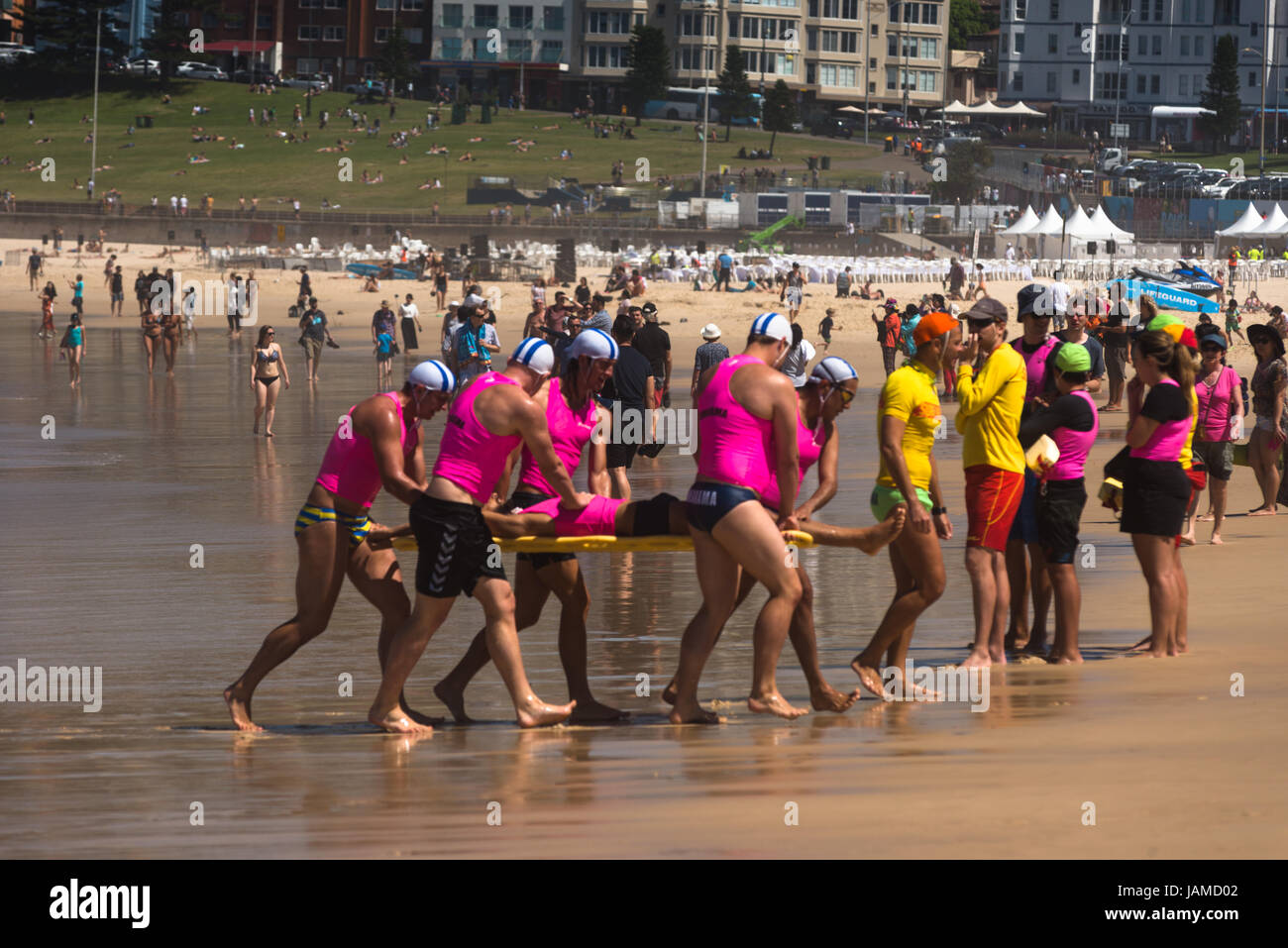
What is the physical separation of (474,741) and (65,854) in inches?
82.1

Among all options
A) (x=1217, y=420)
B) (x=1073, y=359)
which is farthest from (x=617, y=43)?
(x=1073, y=359)

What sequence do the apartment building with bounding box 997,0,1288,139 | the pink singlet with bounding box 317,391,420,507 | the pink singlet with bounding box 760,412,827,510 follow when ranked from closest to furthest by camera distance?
the pink singlet with bounding box 760,412,827,510, the pink singlet with bounding box 317,391,420,507, the apartment building with bounding box 997,0,1288,139

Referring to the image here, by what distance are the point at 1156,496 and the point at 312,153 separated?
83.2 metres

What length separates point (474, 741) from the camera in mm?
7188

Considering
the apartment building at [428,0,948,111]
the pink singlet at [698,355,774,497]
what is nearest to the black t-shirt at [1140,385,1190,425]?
the pink singlet at [698,355,774,497]

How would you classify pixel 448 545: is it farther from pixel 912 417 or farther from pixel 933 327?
pixel 933 327

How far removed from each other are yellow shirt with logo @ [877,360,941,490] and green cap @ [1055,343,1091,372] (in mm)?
1031

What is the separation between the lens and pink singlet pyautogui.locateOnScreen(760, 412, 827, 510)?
734 centimetres

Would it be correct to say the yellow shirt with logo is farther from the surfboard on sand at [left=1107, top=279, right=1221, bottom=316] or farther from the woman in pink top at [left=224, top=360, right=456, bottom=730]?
the surfboard on sand at [left=1107, top=279, right=1221, bottom=316]

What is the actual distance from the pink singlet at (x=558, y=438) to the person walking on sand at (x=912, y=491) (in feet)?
4.61

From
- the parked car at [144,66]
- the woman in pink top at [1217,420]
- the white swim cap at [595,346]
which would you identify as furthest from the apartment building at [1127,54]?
the white swim cap at [595,346]

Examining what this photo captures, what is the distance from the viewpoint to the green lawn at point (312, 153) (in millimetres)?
81062
